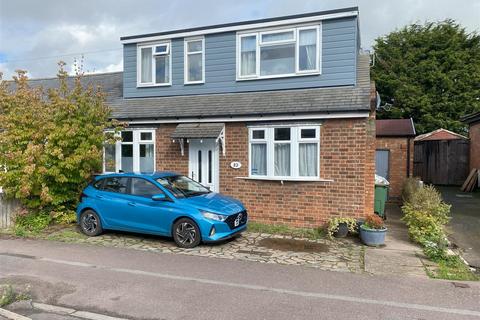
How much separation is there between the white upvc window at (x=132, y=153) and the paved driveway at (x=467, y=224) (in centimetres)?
815

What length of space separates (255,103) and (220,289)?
5929 millimetres

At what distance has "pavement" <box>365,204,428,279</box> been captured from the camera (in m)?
6.20

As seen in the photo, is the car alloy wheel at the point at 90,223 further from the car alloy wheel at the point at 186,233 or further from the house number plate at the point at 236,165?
the house number plate at the point at 236,165

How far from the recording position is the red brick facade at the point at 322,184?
881 centimetres

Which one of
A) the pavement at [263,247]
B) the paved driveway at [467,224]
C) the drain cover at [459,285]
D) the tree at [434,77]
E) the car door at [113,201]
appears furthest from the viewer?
the tree at [434,77]

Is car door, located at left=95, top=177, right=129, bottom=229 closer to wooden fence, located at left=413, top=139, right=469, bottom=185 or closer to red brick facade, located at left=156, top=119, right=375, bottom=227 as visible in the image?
red brick facade, located at left=156, top=119, right=375, bottom=227

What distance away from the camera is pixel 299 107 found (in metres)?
9.28

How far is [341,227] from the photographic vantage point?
8.46 meters

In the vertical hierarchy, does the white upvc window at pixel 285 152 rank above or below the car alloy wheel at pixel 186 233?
above

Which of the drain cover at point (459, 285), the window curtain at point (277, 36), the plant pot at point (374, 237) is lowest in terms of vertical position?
the drain cover at point (459, 285)

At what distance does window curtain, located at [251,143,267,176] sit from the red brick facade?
22cm

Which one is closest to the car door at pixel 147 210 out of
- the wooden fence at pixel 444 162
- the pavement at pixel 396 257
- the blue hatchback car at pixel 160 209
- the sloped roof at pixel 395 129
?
the blue hatchback car at pixel 160 209

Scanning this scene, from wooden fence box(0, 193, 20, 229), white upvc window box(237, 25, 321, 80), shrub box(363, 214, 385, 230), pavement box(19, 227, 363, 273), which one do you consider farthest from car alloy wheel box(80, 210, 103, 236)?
shrub box(363, 214, 385, 230)

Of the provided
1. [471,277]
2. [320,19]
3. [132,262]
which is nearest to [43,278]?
[132,262]
